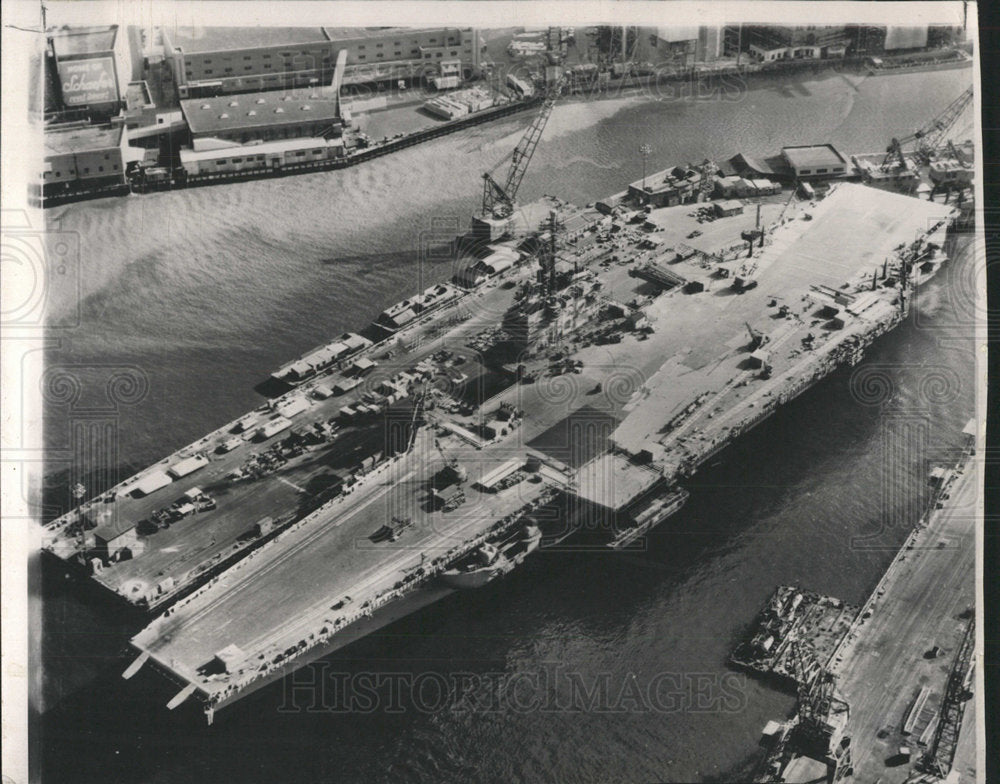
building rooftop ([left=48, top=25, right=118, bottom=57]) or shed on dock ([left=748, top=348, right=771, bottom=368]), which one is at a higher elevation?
building rooftop ([left=48, top=25, right=118, bottom=57])

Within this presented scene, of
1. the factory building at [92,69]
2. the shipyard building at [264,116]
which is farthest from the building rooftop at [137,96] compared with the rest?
the shipyard building at [264,116]

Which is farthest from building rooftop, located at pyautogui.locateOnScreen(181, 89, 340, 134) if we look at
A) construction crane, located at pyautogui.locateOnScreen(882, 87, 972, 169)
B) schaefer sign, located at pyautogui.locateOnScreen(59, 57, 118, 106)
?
construction crane, located at pyautogui.locateOnScreen(882, 87, 972, 169)

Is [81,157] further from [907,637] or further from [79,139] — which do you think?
[907,637]

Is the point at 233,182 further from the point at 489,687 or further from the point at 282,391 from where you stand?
the point at 489,687

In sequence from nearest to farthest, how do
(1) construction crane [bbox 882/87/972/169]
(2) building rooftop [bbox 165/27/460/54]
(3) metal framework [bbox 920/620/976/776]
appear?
(3) metal framework [bbox 920/620/976/776] < (2) building rooftop [bbox 165/27/460/54] < (1) construction crane [bbox 882/87/972/169]

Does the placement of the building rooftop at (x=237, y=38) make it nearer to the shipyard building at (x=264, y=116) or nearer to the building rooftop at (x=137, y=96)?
the building rooftop at (x=137, y=96)

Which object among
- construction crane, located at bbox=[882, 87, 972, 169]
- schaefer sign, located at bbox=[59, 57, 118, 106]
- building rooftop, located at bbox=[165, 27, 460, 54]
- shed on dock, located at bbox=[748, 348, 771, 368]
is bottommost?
shed on dock, located at bbox=[748, 348, 771, 368]

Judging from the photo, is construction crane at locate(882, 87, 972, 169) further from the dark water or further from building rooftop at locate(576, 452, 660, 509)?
building rooftop at locate(576, 452, 660, 509)

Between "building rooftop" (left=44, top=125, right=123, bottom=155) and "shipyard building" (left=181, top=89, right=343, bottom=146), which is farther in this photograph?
"shipyard building" (left=181, top=89, right=343, bottom=146)
